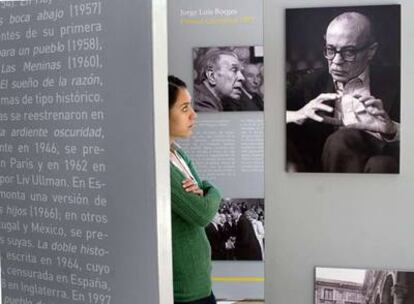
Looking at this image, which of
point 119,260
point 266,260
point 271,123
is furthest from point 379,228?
point 119,260

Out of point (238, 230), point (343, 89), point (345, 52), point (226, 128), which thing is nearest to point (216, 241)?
point (238, 230)

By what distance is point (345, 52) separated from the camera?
1.94m

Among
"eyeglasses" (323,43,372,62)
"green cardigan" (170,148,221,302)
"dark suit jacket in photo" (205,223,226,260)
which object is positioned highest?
"eyeglasses" (323,43,372,62)

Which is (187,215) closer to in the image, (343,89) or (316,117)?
(316,117)

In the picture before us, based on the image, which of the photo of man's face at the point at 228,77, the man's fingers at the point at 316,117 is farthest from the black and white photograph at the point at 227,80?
the man's fingers at the point at 316,117

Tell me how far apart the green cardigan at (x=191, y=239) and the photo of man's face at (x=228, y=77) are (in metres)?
0.62

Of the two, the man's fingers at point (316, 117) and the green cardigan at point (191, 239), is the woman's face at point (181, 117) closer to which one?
the green cardigan at point (191, 239)

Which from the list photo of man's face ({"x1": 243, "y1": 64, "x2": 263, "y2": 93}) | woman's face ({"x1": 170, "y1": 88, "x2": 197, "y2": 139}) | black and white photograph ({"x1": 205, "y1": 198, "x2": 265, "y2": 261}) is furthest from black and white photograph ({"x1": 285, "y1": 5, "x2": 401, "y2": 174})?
woman's face ({"x1": 170, "y1": 88, "x2": 197, "y2": 139})

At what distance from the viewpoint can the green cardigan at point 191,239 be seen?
1.49 meters

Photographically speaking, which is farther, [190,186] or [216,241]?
[216,241]

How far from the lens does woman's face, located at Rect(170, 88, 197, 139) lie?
5.46 ft

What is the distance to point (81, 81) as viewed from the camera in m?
0.77

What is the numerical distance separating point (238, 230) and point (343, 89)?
2.67ft

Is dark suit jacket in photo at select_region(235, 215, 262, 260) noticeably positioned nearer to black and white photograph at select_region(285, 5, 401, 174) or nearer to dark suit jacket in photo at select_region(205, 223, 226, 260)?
dark suit jacket in photo at select_region(205, 223, 226, 260)
